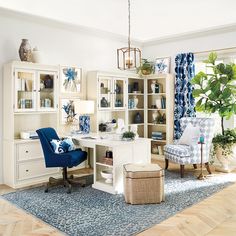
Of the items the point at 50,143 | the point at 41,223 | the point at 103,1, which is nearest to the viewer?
the point at 41,223

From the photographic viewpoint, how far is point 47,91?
5023mm

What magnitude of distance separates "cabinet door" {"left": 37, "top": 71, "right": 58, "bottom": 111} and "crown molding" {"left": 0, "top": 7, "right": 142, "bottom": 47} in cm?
93

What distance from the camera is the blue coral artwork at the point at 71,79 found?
18.3 ft

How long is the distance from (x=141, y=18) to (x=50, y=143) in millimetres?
2825

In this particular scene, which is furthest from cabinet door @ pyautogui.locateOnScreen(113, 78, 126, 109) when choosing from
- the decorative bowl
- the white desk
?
the decorative bowl

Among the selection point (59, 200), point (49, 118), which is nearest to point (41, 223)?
point (59, 200)

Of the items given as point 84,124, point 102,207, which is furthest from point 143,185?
point 84,124

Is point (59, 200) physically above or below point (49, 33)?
below

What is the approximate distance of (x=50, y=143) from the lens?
14.3 feet

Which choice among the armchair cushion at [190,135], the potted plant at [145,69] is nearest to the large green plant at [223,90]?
the armchair cushion at [190,135]

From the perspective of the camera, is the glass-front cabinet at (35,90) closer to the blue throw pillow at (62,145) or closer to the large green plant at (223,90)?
the blue throw pillow at (62,145)

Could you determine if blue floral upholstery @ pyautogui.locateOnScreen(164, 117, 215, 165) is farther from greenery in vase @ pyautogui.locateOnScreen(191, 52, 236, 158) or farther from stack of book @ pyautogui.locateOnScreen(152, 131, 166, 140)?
stack of book @ pyautogui.locateOnScreen(152, 131, 166, 140)

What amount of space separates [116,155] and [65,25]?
270 centimetres

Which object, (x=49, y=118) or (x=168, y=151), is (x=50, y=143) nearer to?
(x=49, y=118)
